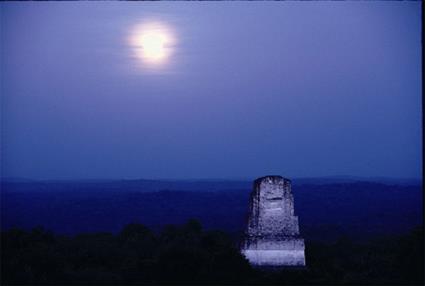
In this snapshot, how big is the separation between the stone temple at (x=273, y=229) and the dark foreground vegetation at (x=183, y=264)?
1.69 ft

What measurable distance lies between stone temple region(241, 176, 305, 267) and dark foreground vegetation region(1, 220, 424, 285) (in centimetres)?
52

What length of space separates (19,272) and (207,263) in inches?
201

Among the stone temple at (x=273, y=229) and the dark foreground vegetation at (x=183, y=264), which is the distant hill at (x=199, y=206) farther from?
the stone temple at (x=273, y=229)

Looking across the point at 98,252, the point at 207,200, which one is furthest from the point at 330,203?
the point at 98,252

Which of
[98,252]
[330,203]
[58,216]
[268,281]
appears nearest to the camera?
[268,281]

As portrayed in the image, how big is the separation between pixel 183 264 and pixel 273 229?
2920 mm

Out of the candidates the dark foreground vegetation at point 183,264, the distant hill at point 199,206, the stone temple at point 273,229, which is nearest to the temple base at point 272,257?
the stone temple at point 273,229

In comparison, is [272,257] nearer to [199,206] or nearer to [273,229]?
[273,229]

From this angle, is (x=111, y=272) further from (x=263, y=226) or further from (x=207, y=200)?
(x=207, y=200)

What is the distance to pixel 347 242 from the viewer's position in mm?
27156

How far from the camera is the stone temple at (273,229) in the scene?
17.6 m

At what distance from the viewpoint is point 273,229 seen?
17.7 m

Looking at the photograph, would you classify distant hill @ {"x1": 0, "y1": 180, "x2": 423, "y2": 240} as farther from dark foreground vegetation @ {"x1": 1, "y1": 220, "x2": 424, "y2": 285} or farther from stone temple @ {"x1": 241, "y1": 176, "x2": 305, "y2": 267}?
stone temple @ {"x1": 241, "y1": 176, "x2": 305, "y2": 267}

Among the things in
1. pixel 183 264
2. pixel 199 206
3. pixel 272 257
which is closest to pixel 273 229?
pixel 272 257
